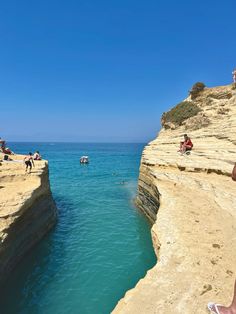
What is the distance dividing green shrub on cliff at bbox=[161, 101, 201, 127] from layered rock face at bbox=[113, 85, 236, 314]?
22.8 feet

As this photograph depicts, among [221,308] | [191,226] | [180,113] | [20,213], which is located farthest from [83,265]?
[180,113]

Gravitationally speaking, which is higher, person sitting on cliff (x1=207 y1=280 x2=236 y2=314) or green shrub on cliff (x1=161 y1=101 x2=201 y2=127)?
green shrub on cliff (x1=161 y1=101 x2=201 y2=127)

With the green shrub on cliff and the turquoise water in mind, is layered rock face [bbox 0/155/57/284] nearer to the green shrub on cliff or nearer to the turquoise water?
the turquoise water

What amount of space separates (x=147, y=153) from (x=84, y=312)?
55.0ft

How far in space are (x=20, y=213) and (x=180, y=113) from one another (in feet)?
80.3

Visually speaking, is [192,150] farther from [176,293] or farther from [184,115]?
[176,293]

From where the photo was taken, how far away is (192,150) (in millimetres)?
20562

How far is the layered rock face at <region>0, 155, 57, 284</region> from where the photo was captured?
11962 millimetres

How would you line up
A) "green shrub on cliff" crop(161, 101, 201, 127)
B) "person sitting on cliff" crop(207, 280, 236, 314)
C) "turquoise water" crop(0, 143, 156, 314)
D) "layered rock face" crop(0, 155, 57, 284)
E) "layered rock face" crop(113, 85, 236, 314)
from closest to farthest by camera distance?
"person sitting on cliff" crop(207, 280, 236, 314)
"layered rock face" crop(113, 85, 236, 314)
"turquoise water" crop(0, 143, 156, 314)
"layered rock face" crop(0, 155, 57, 284)
"green shrub on cliff" crop(161, 101, 201, 127)

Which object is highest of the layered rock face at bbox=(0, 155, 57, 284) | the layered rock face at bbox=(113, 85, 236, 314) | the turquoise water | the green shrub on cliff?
the green shrub on cliff

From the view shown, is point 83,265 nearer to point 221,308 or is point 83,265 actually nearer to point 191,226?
point 191,226

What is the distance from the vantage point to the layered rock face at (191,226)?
19.0 ft

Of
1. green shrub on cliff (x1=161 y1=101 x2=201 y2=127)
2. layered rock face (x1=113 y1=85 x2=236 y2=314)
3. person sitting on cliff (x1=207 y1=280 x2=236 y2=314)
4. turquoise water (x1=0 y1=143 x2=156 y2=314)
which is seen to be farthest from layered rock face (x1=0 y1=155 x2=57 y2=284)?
green shrub on cliff (x1=161 y1=101 x2=201 y2=127)

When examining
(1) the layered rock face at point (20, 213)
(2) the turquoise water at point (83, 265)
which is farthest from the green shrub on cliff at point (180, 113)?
(1) the layered rock face at point (20, 213)
